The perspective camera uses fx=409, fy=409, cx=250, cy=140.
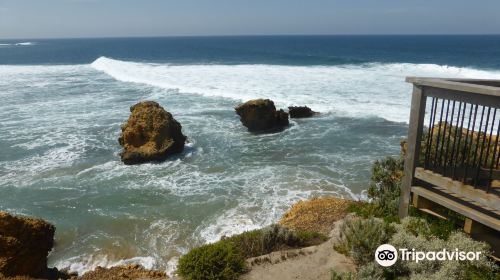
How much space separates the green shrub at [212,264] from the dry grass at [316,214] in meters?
3.41

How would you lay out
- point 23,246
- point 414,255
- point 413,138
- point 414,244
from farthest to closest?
point 23,246
point 413,138
point 414,244
point 414,255

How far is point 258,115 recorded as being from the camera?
23.6 metres

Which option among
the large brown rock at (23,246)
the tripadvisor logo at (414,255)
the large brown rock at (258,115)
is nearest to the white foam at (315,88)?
the large brown rock at (258,115)

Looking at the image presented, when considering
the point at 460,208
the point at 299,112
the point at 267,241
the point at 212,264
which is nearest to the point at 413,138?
the point at 460,208

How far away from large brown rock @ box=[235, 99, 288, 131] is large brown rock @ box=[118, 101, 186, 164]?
5.00 metres

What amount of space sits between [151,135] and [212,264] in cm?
1310

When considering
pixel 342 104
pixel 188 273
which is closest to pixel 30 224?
pixel 188 273

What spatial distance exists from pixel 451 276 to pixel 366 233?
145cm

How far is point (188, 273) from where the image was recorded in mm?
7324

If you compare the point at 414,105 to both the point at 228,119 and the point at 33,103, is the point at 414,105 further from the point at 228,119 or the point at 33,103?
the point at 33,103

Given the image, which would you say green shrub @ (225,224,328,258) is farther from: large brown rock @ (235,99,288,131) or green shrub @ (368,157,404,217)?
large brown rock @ (235,99,288,131)

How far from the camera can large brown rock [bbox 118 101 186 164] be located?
18.9 meters

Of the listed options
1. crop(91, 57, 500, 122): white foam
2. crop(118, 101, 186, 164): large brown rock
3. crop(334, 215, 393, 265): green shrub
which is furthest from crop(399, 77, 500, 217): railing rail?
crop(91, 57, 500, 122): white foam

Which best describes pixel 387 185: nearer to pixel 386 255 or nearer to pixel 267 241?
pixel 267 241
